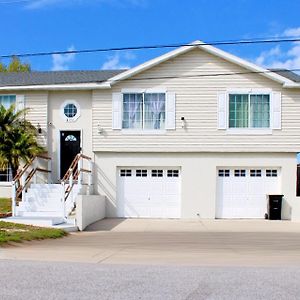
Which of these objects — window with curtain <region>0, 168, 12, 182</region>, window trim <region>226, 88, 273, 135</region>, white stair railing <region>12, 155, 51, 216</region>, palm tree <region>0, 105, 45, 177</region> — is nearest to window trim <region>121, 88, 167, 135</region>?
window trim <region>226, 88, 273, 135</region>

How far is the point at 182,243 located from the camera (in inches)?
552

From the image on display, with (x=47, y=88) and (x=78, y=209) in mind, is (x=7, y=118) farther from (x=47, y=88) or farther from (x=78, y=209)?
(x=78, y=209)

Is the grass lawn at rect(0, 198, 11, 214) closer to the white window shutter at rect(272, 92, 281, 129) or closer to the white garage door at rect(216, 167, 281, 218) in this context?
the white garage door at rect(216, 167, 281, 218)

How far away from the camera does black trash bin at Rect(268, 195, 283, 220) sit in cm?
2112

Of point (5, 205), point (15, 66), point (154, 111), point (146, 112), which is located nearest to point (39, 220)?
point (5, 205)

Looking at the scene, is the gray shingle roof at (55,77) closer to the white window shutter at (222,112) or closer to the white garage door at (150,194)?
the white garage door at (150,194)

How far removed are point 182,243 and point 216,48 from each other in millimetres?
10334

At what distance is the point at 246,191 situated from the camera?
2170cm

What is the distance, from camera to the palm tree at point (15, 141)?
20.8m

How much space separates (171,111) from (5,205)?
799 cm

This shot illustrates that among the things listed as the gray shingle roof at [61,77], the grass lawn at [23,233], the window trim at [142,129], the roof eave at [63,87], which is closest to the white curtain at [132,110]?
the window trim at [142,129]

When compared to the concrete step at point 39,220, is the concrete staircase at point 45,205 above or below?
above

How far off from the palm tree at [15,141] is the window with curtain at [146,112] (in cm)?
410

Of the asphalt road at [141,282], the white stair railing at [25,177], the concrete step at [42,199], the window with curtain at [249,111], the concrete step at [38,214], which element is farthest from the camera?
the window with curtain at [249,111]
